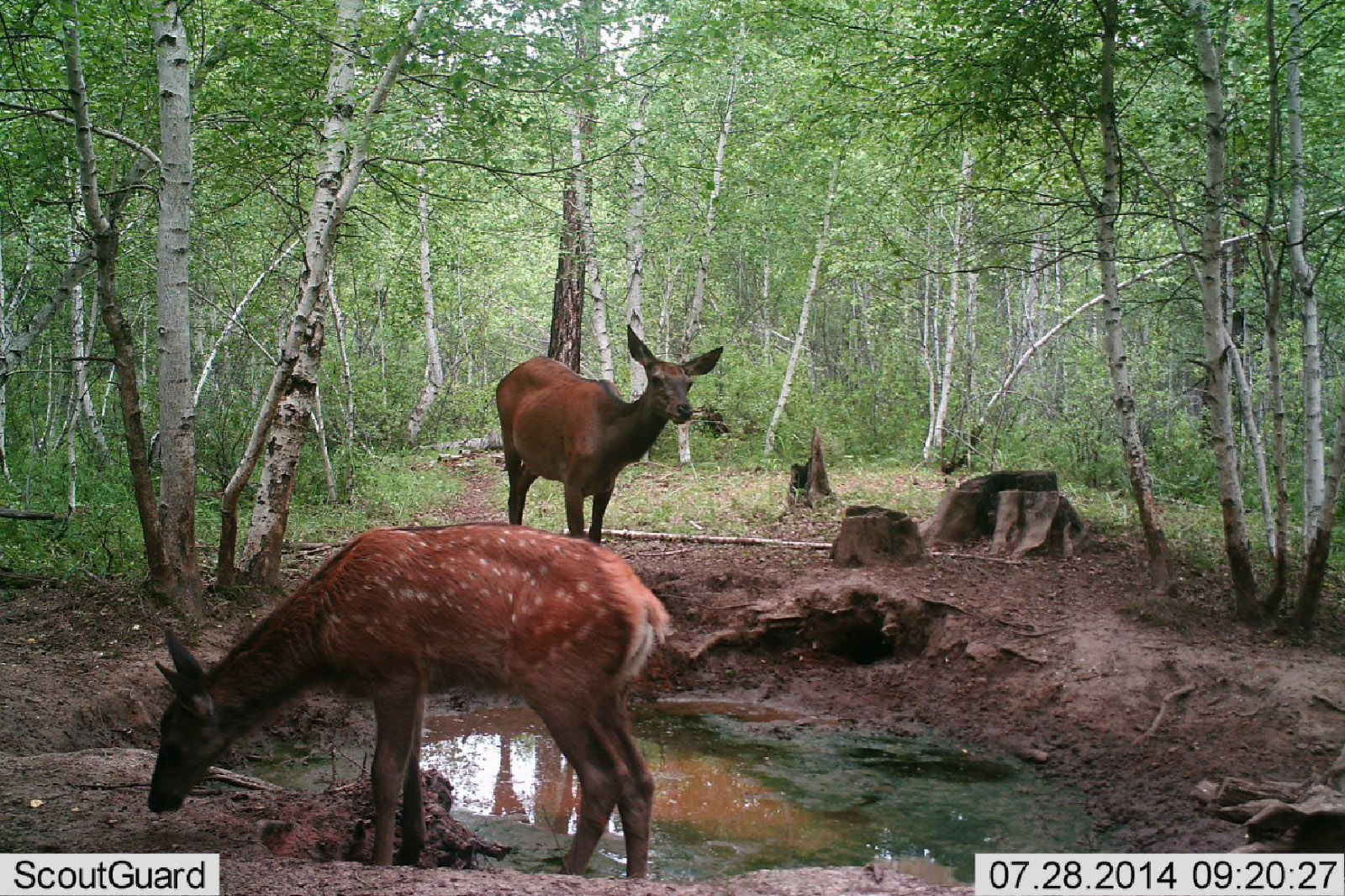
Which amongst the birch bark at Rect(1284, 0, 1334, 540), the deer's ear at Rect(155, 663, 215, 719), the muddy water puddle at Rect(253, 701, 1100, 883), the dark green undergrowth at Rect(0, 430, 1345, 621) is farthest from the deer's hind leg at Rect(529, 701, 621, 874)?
the birch bark at Rect(1284, 0, 1334, 540)

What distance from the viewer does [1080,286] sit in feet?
75.7

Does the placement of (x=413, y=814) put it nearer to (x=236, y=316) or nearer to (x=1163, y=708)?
(x=1163, y=708)

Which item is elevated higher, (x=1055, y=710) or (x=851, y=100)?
(x=851, y=100)

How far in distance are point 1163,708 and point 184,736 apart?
5644 mm

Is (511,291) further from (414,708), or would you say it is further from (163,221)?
(414,708)

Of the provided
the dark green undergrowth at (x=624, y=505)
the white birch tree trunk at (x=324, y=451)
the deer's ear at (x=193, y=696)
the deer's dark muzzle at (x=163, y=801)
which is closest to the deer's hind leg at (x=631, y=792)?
the deer's ear at (x=193, y=696)

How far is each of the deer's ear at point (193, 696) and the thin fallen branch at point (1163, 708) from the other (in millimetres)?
5265

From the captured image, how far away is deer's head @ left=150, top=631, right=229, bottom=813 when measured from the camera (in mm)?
4527

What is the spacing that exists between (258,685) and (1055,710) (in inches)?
201

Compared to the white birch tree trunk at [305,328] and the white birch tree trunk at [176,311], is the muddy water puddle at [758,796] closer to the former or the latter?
the white birch tree trunk at [176,311]

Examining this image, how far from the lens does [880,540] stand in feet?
31.6

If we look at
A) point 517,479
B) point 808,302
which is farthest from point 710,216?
point 517,479

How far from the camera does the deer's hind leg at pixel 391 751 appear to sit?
4.37 m

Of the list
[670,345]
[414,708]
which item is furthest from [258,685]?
[670,345]
